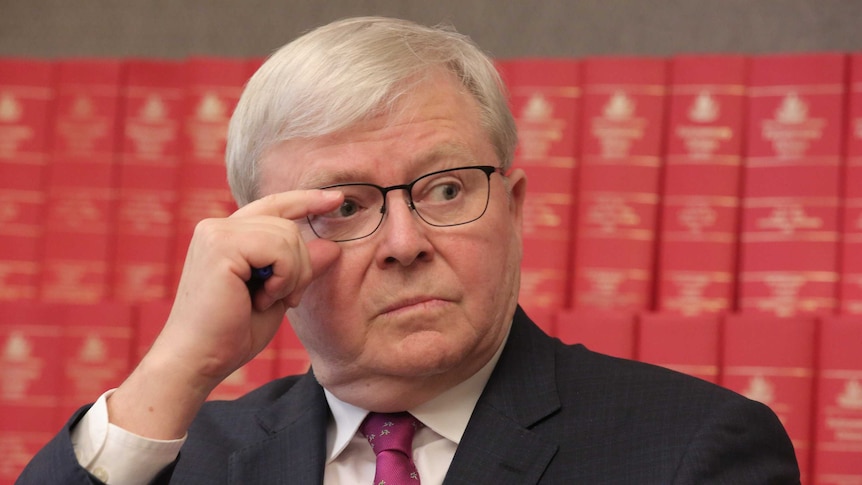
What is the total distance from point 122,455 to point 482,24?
1.53m

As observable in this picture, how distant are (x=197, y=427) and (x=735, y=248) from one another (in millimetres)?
1028

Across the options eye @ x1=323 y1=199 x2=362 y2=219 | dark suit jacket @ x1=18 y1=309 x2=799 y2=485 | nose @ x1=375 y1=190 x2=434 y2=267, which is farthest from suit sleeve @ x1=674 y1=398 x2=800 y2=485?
eye @ x1=323 y1=199 x2=362 y2=219

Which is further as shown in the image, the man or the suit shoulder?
the suit shoulder

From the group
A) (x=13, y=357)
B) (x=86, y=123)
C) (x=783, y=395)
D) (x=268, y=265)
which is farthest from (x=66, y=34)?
(x=783, y=395)

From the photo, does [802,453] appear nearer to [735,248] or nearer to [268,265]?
[735,248]

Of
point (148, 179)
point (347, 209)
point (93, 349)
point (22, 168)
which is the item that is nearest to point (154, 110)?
point (148, 179)

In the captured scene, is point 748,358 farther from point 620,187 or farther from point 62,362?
point 62,362

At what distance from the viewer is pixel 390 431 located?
147cm

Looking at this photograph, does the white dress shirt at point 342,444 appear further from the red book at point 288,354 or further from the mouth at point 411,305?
the red book at point 288,354

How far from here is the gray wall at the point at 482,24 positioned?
7.89ft

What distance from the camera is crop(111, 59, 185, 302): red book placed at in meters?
2.29

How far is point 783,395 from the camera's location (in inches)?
78.8

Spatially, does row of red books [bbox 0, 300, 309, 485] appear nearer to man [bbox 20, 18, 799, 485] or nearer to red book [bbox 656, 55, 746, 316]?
man [bbox 20, 18, 799, 485]

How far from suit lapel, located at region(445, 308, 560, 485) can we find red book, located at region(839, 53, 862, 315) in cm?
72
